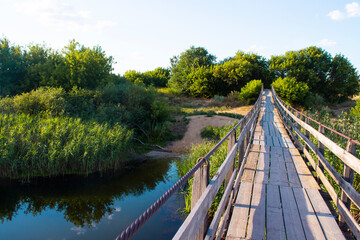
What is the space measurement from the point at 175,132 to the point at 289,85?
62.5ft

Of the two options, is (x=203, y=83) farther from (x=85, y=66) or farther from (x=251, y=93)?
(x=85, y=66)

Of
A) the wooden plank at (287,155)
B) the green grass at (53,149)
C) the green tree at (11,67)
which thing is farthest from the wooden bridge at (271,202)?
the green tree at (11,67)

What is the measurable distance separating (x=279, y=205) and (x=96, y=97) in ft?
56.7

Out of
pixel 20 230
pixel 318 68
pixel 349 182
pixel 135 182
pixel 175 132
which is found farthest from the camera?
pixel 318 68

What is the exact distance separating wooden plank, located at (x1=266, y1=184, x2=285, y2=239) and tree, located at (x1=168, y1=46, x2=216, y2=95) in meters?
37.9

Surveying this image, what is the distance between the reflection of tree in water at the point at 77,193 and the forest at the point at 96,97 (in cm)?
78

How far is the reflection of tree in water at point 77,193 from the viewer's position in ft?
25.6

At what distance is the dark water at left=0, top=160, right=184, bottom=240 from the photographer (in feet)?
22.2

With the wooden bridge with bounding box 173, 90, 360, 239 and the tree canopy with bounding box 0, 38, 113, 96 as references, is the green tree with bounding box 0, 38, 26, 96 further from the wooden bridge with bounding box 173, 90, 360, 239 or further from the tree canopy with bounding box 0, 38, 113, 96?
the wooden bridge with bounding box 173, 90, 360, 239

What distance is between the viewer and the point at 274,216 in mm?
3742

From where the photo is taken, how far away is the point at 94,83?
2206cm

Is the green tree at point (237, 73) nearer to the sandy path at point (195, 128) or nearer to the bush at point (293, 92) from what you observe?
the bush at point (293, 92)

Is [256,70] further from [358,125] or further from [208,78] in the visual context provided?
[358,125]

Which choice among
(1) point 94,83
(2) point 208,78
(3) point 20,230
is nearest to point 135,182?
A: (3) point 20,230
